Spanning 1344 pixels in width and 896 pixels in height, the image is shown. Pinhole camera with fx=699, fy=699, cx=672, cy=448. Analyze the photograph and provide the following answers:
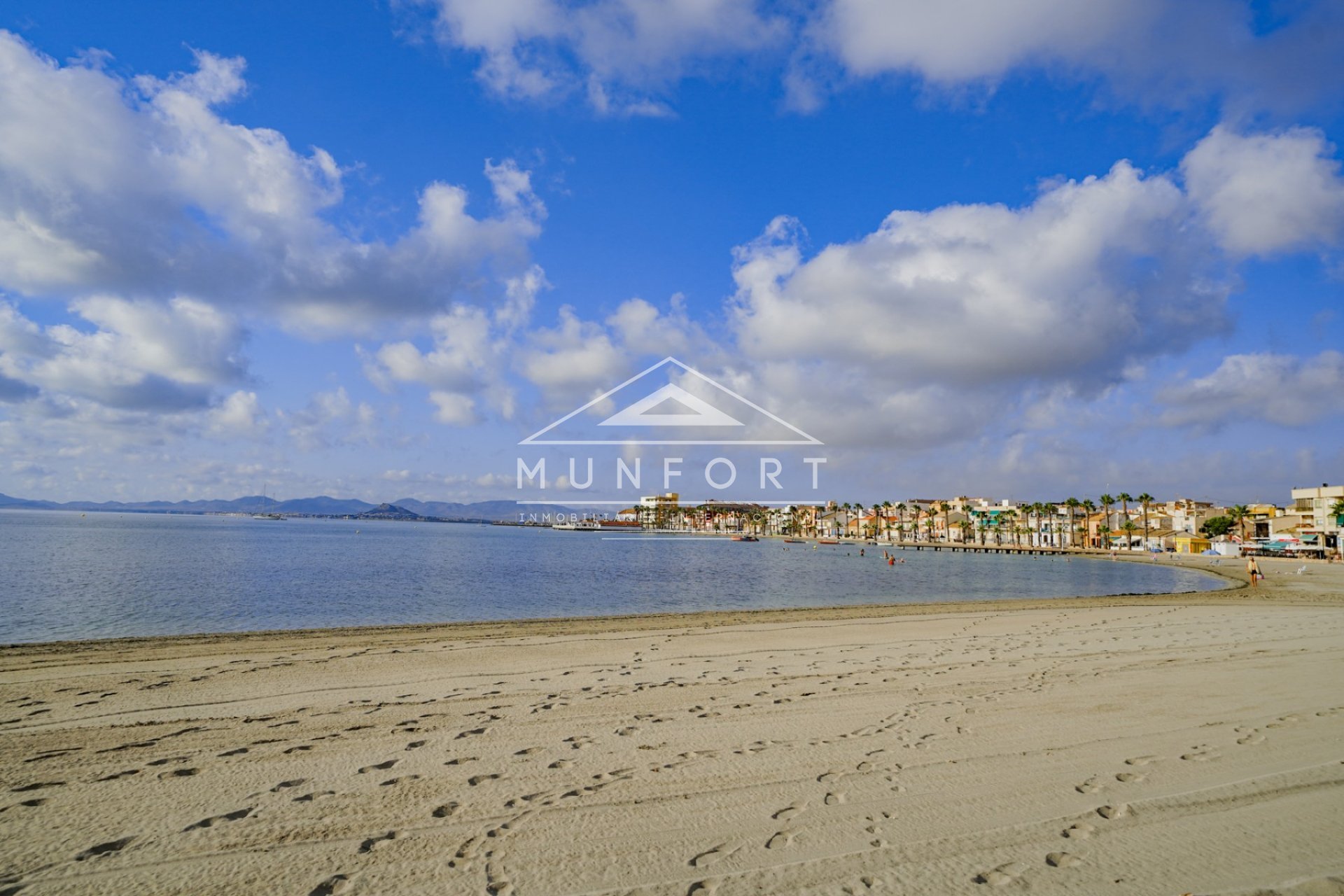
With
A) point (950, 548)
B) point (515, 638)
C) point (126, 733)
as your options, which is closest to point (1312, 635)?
point (515, 638)

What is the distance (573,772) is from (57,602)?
2644 centimetres

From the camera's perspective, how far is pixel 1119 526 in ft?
426

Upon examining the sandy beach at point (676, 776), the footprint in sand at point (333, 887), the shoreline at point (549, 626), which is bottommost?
the shoreline at point (549, 626)

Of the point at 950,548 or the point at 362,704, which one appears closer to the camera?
the point at 362,704

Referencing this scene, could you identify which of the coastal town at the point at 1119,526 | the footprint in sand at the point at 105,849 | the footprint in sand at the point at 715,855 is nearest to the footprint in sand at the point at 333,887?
the footprint in sand at the point at 105,849

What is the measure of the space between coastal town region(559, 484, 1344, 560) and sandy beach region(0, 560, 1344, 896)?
88320 millimetres

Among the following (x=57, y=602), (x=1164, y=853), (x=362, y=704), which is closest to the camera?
(x=1164, y=853)

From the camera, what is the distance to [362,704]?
8.77 meters

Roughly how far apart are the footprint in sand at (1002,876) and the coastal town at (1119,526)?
9274 cm

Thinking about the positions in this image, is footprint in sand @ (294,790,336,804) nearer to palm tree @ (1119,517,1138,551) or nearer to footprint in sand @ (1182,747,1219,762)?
footprint in sand @ (1182,747,1219,762)

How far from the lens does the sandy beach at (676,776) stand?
13.9 feet

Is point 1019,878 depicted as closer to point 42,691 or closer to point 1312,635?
point 42,691

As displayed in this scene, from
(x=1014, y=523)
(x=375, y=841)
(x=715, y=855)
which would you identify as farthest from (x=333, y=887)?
(x=1014, y=523)

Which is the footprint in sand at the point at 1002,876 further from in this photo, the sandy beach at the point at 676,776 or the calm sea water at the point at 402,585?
the calm sea water at the point at 402,585
